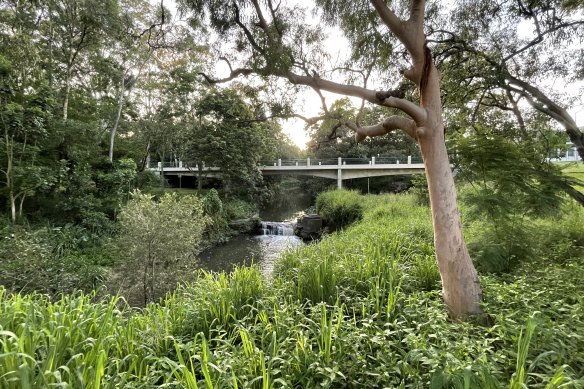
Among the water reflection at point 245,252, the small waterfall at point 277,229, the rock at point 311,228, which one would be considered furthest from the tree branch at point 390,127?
the small waterfall at point 277,229

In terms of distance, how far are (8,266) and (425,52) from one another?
21.0 feet

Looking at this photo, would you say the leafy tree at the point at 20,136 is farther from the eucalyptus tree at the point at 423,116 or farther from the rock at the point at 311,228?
the rock at the point at 311,228

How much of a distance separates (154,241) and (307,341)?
392 centimetres

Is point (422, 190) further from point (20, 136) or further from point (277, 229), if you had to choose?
point (20, 136)

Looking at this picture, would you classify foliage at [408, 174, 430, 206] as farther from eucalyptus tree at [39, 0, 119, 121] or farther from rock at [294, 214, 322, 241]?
eucalyptus tree at [39, 0, 119, 121]

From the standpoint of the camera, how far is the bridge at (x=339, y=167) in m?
19.2

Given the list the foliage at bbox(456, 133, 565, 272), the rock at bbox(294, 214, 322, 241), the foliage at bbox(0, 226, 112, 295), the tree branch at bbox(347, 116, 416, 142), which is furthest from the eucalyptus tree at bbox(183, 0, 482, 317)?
the rock at bbox(294, 214, 322, 241)

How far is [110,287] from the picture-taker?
17.4 ft

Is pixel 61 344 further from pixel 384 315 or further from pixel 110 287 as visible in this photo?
pixel 110 287

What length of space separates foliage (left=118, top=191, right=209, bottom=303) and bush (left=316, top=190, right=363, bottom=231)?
753cm

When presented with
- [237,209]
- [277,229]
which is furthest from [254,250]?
[237,209]

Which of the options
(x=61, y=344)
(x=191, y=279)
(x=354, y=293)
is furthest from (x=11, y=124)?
(x=354, y=293)

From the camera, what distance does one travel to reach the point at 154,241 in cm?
505

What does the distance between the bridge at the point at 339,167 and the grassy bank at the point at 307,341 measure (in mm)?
16517
